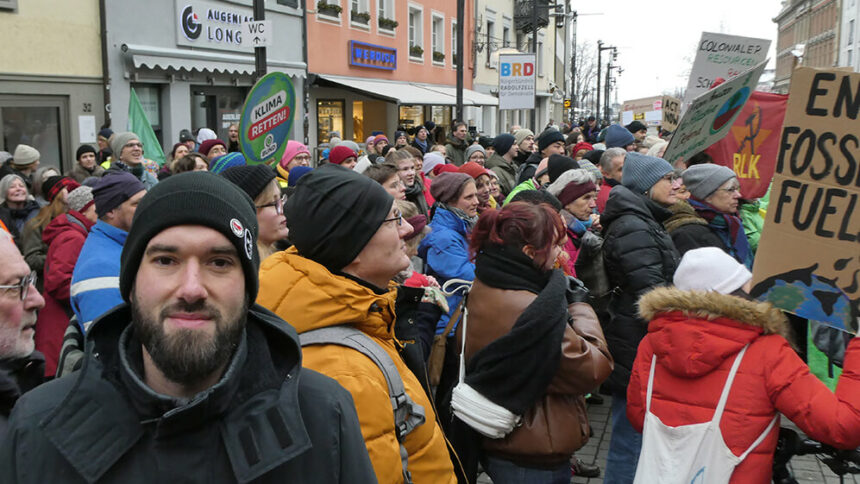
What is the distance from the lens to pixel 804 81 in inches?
132

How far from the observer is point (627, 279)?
4543 mm

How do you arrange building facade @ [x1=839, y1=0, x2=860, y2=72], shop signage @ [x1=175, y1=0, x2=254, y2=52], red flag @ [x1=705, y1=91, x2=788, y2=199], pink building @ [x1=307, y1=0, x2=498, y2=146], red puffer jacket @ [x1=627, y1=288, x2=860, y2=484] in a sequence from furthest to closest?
building facade @ [x1=839, y1=0, x2=860, y2=72] < pink building @ [x1=307, y1=0, x2=498, y2=146] < shop signage @ [x1=175, y1=0, x2=254, y2=52] < red flag @ [x1=705, y1=91, x2=788, y2=199] < red puffer jacket @ [x1=627, y1=288, x2=860, y2=484]

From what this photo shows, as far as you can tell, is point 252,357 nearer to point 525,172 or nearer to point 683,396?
point 683,396

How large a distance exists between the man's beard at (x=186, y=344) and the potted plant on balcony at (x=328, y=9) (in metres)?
21.1

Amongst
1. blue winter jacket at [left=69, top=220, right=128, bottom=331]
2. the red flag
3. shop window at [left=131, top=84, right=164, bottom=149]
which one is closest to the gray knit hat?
blue winter jacket at [left=69, top=220, right=128, bottom=331]

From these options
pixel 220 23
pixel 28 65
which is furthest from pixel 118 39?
pixel 220 23

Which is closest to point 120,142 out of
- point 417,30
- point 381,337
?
point 381,337

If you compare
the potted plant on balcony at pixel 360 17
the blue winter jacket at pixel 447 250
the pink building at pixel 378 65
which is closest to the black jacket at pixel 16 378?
the blue winter jacket at pixel 447 250

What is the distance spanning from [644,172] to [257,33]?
5.11 meters

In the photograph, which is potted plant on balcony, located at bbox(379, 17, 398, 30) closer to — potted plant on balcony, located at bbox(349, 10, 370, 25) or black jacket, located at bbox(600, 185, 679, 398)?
potted plant on balcony, located at bbox(349, 10, 370, 25)

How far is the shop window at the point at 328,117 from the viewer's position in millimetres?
22922

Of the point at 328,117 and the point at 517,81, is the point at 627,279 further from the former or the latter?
the point at 328,117

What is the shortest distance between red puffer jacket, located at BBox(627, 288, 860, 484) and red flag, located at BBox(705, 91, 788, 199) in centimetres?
459

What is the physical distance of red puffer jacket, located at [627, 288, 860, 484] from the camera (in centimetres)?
291
